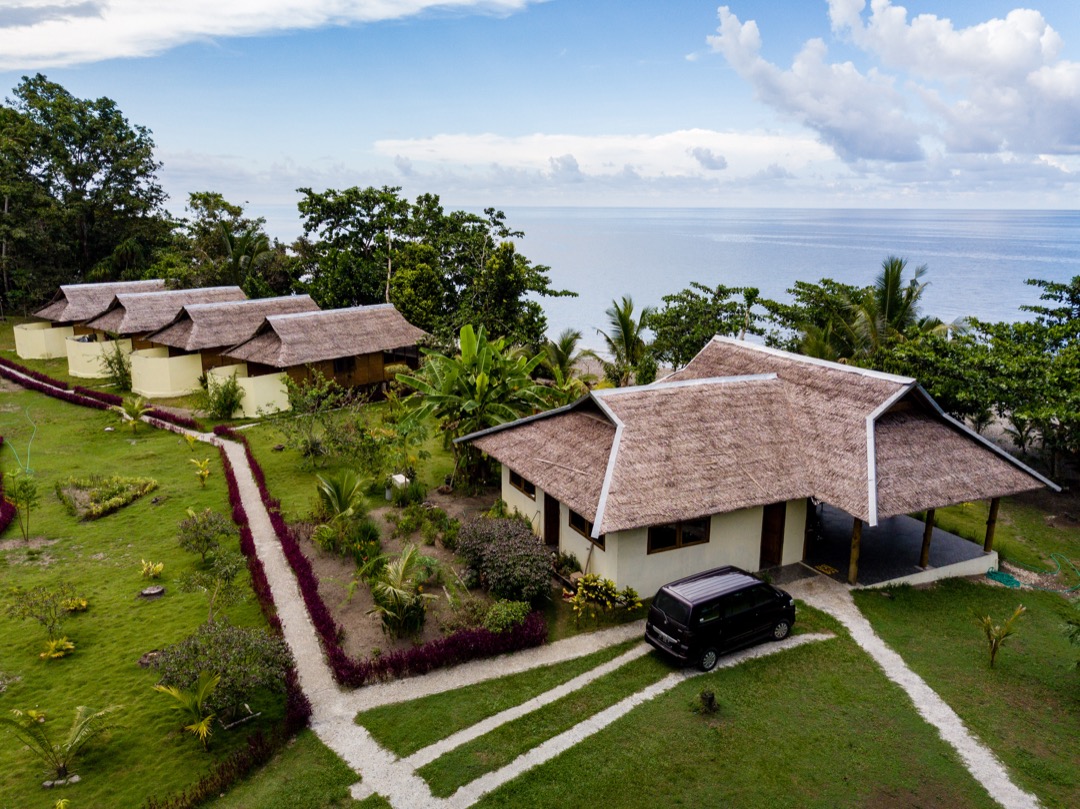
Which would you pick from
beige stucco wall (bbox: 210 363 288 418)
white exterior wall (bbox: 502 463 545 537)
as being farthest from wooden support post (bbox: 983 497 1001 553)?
beige stucco wall (bbox: 210 363 288 418)

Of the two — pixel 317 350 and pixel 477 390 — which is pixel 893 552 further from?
pixel 317 350

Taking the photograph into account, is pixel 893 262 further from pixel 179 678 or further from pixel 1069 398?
pixel 179 678

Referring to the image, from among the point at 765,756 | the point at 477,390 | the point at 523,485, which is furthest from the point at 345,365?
the point at 765,756

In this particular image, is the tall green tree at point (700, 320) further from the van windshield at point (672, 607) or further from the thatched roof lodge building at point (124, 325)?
the thatched roof lodge building at point (124, 325)

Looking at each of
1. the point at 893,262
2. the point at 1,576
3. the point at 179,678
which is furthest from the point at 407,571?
the point at 893,262

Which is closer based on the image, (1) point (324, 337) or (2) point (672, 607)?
(2) point (672, 607)

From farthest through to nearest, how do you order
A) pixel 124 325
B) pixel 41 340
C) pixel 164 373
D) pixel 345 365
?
pixel 41 340, pixel 124 325, pixel 164 373, pixel 345 365

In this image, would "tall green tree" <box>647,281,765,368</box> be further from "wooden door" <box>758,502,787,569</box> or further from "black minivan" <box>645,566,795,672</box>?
"black minivan" <box>645,566,795,672</box>
